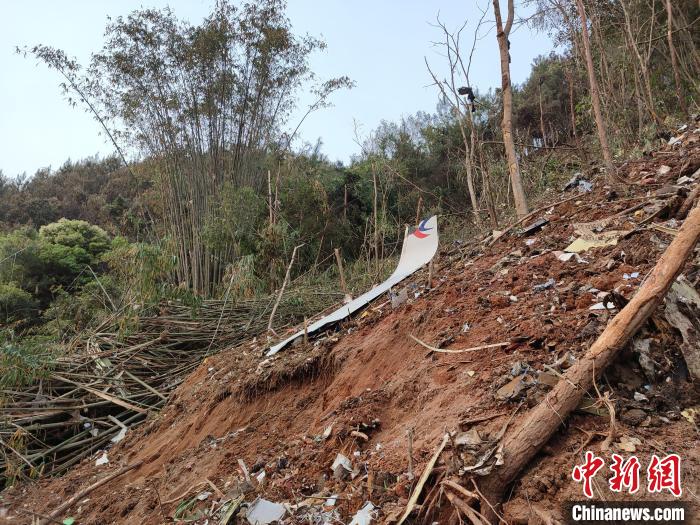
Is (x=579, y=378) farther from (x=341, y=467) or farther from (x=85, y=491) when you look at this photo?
(x=85, y=491)

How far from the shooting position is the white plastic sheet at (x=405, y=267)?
3.60 meters

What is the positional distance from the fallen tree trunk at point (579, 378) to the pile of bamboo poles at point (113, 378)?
337 cm

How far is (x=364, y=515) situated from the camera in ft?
5.17

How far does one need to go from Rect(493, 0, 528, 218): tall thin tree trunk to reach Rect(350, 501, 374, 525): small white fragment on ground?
280 cm

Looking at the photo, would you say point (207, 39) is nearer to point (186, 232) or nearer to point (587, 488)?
point (186, 232)

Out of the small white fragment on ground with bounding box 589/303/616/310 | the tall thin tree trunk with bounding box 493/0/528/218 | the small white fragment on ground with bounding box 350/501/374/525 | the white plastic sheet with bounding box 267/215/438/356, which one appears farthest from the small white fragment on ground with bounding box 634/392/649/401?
the tall thin tree trunk with bounding box 493/0/528/218

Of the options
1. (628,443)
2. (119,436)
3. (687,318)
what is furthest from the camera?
(119,436)

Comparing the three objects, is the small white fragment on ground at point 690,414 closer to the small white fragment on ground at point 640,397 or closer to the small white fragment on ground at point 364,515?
the small white fragment on ground at point 640,397

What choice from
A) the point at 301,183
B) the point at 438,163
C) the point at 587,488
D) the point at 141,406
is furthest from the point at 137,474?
the point at 438,163

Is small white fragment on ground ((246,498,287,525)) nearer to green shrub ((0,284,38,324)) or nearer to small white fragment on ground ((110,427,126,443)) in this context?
small white fragment on ground ((110,427,126,443))

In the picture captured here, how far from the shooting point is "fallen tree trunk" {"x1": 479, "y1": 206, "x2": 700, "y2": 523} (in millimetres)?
1423

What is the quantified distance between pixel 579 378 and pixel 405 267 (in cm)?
262

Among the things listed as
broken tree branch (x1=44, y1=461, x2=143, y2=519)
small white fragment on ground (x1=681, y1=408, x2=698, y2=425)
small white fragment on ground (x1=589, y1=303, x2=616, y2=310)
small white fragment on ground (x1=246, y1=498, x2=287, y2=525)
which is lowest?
broken tree branch (x1=44, y1=461, x2=143, y2=519)

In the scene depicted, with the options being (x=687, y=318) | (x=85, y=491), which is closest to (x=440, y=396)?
(x=687, y=318)
